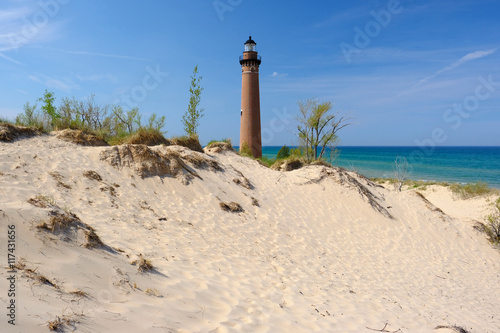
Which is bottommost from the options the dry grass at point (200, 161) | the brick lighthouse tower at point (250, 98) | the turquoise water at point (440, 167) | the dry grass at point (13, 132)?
the turquoise water at point (440, 167)

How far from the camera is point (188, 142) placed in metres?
14.7

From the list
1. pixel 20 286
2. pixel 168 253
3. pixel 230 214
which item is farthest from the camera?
pixel 230 214

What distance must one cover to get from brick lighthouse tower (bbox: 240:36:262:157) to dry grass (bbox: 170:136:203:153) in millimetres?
9341

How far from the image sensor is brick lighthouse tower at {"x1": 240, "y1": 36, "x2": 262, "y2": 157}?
2438cm

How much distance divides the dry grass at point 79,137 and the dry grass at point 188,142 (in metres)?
3.38

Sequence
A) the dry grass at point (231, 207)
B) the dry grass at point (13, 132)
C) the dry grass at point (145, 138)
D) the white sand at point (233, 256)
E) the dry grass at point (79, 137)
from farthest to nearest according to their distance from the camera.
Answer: the dry grass at point (145, 138)
the dry grass at point (79, 137)
the dry grass at point (231, 207)
the dry grass at point (13, 132)
the white sand at point (233, 256)

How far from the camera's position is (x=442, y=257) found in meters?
11.2

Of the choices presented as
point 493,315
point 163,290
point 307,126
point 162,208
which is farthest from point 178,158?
point 307,126

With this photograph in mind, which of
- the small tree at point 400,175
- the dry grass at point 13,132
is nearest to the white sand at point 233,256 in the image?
the dry grass at point 13,132

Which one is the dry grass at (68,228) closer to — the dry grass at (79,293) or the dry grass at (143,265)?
the dry grass at (143,265)

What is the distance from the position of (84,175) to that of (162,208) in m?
2.47

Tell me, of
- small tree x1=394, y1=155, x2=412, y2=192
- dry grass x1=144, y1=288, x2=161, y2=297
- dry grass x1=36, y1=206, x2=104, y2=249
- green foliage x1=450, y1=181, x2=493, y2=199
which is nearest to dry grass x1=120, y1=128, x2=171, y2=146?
dry grass x1=36, y1=206, x2=104, y2=249

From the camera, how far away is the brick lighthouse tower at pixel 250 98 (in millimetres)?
24375

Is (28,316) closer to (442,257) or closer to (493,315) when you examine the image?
(493,315)
